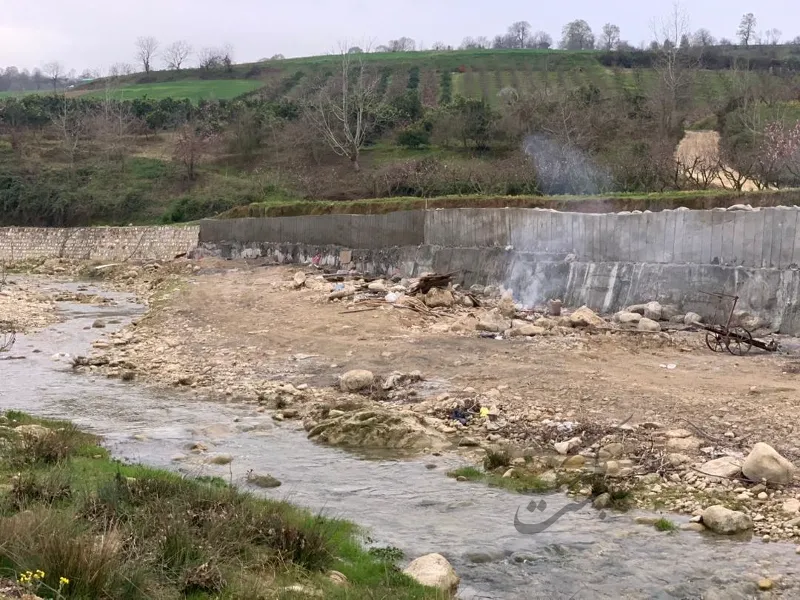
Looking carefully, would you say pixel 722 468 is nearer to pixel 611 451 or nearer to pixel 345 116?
pixel 611 451

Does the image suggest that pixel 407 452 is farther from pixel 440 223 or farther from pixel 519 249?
pixel 440 223

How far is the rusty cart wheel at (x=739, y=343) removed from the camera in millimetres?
13227

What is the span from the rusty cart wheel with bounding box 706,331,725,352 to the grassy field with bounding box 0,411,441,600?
27.4ft

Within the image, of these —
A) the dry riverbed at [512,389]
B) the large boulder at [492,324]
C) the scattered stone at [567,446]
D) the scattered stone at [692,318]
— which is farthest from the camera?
the large boulder at [492,324]

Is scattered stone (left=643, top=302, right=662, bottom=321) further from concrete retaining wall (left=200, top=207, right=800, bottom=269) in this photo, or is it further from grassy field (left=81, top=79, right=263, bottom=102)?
grassy field (left=81, top=79, right=263, bottom=102)

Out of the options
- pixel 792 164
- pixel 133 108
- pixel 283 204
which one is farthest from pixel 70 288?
pixel 133 108

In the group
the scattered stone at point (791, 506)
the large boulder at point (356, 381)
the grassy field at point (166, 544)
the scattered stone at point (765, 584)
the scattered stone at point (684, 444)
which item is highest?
the grassy field at point (166, 544)

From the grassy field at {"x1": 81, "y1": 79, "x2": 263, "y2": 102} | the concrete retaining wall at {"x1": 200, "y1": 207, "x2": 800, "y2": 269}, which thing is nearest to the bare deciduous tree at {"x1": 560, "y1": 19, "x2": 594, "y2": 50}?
the grassy field at {"x1": 81, "y1": 79, "x2": 263, "y2": 102}

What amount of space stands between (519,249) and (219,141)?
1730 inches

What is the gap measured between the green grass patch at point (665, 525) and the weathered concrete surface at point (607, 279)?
822cm

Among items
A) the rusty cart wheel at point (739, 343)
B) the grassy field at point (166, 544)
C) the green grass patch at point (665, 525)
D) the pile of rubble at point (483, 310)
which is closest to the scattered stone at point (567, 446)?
the green grass patch at point (665, 525)

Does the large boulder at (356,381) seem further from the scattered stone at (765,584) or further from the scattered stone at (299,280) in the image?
the scattered stone at (299,280)

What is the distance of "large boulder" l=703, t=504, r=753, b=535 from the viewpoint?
276 inches

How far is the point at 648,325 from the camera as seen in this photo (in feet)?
49.5
